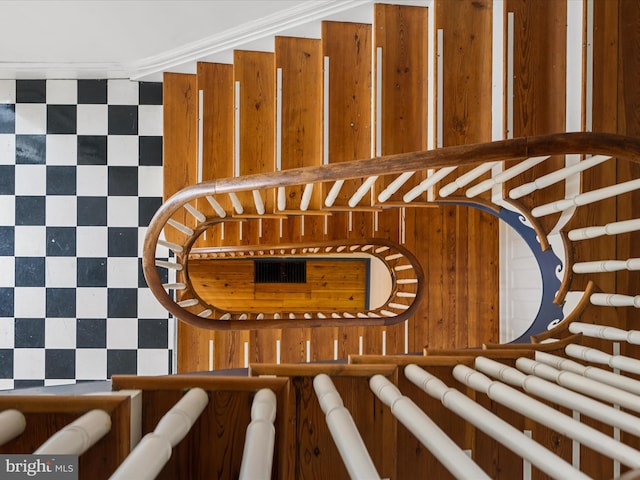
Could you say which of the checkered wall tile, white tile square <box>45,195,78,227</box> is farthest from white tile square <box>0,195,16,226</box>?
white tile square <box>45,195,78,227</box>

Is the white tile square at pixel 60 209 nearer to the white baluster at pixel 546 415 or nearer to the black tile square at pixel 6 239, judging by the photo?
the black tile square at pixel 6 239

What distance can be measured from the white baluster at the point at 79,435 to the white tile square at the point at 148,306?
2466 mm

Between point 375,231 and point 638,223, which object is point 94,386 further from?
point 375,231

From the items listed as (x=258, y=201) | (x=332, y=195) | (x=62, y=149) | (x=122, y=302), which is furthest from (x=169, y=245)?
(x=62, y=149)

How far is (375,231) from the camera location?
332 centimetres

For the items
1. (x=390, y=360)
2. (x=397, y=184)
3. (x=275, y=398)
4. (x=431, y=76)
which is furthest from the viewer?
(x=431, y=76)

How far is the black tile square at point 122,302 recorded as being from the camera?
3.09 metres

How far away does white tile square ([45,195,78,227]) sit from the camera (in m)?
3.01

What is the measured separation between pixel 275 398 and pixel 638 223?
1.27m

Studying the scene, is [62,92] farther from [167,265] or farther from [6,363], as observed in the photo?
[6,363]

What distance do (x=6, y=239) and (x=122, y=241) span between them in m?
0.80

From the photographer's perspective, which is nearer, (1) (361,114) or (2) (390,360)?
(2) (390,360)

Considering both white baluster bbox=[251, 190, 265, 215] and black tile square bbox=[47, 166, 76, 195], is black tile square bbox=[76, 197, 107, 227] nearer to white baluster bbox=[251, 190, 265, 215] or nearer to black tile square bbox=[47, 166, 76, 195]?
black tile square bbox=[47, 166, 76, 195]

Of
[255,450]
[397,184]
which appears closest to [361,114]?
[397,184]
